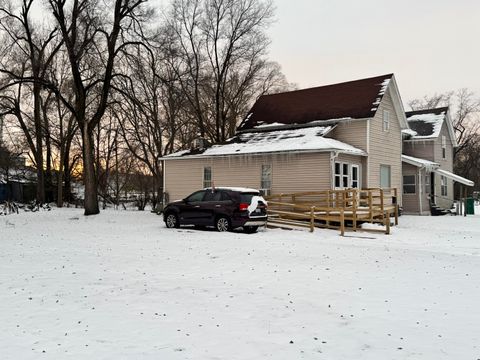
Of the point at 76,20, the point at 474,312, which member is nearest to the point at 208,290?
the point at 474,312

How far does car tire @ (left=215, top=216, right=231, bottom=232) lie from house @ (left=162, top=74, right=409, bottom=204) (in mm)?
5974

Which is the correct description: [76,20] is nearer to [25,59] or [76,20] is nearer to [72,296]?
[25,59]

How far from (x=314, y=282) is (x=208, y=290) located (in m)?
2.02

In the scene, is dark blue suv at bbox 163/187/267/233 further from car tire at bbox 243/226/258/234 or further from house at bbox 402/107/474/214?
house at bbox 402/107/474/214

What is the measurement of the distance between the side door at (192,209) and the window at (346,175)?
7.18 meters

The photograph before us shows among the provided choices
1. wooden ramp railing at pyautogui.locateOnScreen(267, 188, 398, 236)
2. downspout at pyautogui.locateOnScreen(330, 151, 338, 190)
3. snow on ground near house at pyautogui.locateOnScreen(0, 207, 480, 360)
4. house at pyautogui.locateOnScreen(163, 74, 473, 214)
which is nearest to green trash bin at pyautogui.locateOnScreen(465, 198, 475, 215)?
house at pyautogui.locateOnScreen(163, 74, 473, 214)

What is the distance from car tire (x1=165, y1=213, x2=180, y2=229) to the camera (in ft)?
60.7

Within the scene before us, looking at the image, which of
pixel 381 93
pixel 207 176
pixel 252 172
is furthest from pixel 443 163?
pixel 207 176

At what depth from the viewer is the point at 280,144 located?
23062 millimetres

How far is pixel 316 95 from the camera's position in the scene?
2822 cm

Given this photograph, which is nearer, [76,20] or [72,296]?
[72,296]

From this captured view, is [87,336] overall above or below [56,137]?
below

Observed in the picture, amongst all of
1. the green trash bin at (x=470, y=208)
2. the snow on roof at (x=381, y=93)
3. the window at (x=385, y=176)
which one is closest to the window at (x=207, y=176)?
the snow on roof at (x=381, y=93)

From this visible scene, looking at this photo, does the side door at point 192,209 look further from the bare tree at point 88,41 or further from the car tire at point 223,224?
the bare tree at point 88,41
